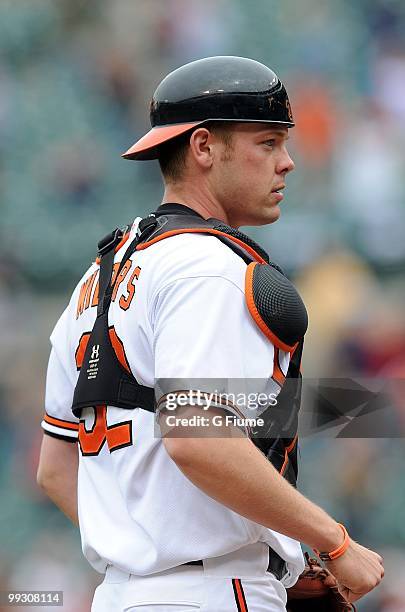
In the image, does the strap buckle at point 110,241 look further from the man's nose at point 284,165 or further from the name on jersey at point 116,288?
the man's nose at point 284,165

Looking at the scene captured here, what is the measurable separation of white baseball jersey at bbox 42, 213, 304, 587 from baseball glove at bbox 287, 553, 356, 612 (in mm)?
172

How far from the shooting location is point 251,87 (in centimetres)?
212

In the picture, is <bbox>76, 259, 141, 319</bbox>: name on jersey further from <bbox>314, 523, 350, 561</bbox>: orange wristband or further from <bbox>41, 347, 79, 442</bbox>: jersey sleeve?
<bbox>314, 523, 350, 561</bbox>: orange wristband

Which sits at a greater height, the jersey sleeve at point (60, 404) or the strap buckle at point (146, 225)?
the strap buckle at point (146, 225)

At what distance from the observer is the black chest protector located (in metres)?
1.88

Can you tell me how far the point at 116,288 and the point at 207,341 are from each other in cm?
35

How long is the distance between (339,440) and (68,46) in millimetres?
2959

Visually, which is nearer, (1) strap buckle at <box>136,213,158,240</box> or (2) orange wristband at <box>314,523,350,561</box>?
(2) orange wristband at <box>314,523,350,561</box>

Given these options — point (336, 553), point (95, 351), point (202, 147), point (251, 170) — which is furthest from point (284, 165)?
point (336, 553)

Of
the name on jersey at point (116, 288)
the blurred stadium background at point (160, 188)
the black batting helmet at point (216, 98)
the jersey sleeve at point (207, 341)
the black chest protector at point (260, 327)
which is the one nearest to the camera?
the jersey sleeve at point (207, 341)

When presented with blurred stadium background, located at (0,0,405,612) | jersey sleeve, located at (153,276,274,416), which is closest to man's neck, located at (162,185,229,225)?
jersey sleeve, located at (153,276,274,416)

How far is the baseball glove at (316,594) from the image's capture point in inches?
86.7

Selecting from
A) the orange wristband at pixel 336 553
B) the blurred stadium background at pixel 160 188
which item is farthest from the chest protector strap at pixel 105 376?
the blurred stadium background at pixel 160 188

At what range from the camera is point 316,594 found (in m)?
2.21
